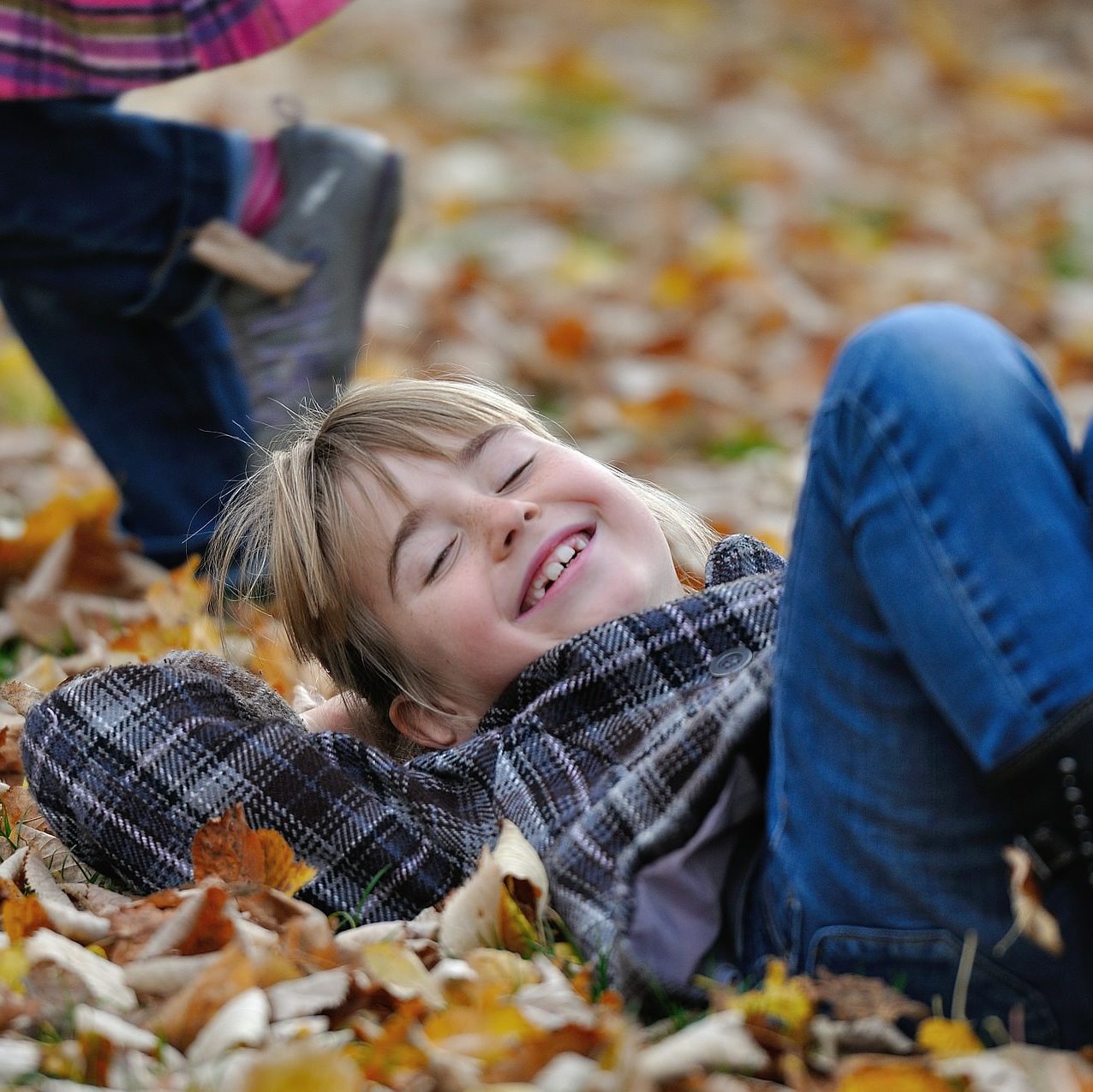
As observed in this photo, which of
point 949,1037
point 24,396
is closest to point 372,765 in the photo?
point 949,1037

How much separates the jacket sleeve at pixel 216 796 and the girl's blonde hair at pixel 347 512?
0.20 meters

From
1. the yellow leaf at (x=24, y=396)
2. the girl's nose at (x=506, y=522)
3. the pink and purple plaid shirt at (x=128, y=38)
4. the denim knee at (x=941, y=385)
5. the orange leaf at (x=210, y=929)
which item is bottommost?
the yellow leaf at (x=24, y=396)

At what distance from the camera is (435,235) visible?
6.32 meters

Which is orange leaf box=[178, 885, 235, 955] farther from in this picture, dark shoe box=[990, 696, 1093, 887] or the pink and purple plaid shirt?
the pink and purple plaid shirt

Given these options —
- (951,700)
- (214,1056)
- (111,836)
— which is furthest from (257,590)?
(951,700)

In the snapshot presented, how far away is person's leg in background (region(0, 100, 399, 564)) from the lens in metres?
2.83

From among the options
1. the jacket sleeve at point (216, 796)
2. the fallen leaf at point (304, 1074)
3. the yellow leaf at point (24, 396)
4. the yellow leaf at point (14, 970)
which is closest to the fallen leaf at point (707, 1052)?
the fallen leaf at point (304, 1074)

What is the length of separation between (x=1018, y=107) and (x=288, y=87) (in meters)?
3.81

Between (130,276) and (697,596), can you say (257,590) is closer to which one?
(130,276)

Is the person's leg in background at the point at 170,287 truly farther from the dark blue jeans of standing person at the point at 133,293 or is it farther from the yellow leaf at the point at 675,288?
the yellow leaf at the point at 675,288

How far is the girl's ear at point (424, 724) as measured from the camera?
2.00m

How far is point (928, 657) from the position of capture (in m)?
1.33

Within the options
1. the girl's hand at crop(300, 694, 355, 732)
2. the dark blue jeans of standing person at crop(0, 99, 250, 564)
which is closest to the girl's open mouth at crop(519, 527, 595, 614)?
the girl's hand at crop(300, 694, 355, 732)

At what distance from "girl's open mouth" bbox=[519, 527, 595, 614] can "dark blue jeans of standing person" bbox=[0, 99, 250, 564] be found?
3.68 ft
